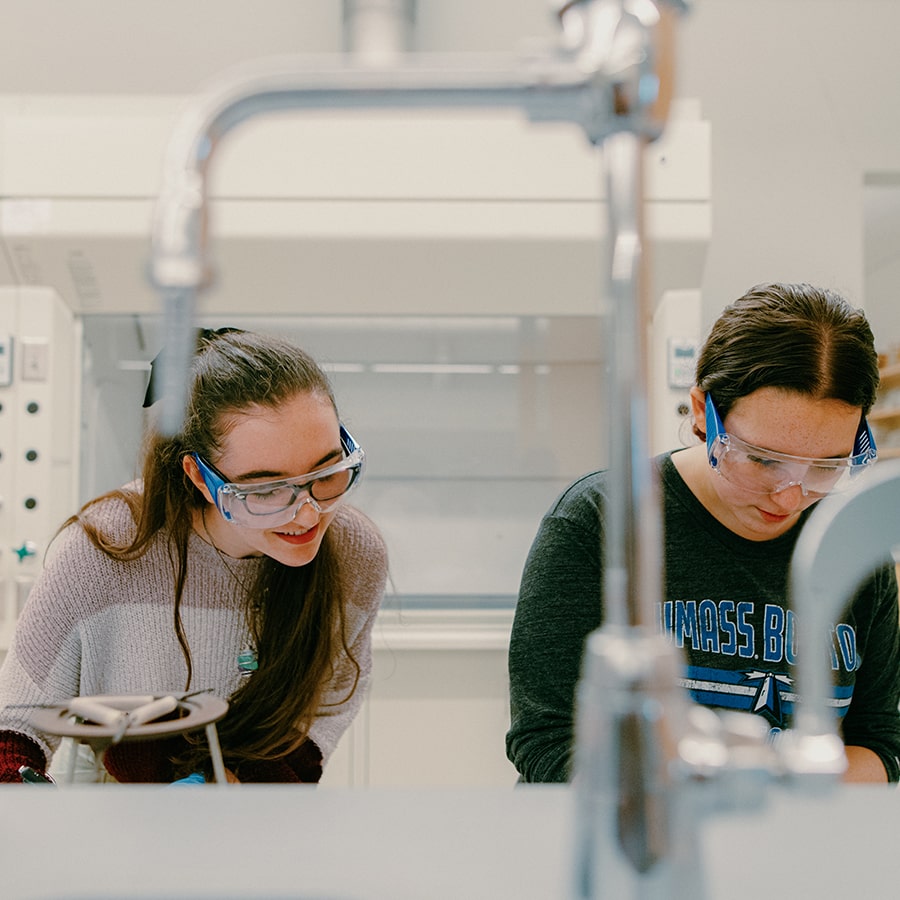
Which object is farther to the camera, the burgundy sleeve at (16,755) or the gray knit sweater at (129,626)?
the gray knit sweater at (129,626)

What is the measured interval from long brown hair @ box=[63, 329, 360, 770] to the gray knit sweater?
0.02m

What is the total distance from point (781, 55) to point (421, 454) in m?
1.84

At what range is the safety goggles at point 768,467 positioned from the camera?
3.47 feet

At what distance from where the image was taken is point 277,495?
3.77ft

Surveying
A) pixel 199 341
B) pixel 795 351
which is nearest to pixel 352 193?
pixel 199 341

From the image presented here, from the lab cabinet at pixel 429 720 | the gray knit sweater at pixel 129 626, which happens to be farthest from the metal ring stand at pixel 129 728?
the lab cabinet at pixel 429 720


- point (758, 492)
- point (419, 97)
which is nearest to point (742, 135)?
point (758, 492)

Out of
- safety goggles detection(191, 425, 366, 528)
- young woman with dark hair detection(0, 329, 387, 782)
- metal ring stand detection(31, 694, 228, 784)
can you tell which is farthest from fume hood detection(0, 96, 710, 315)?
metal ring stand detection(31, 694, 228, 784)

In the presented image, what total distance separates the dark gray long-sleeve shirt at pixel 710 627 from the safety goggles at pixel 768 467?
0.09 meters

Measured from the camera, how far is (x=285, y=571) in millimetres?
1315

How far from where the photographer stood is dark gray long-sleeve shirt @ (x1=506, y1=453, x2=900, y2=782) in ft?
3.52

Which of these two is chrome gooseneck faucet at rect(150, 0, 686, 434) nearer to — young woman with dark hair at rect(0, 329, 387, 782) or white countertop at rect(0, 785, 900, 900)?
white countertop at rect(0, 785, 900, 900)

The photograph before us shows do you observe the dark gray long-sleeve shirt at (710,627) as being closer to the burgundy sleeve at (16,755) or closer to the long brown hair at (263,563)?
the long brown hair at (263,563)

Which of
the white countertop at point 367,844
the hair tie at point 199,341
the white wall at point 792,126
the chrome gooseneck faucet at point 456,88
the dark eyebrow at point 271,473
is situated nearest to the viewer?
the chrome gooseneck faucet at point 456,88
